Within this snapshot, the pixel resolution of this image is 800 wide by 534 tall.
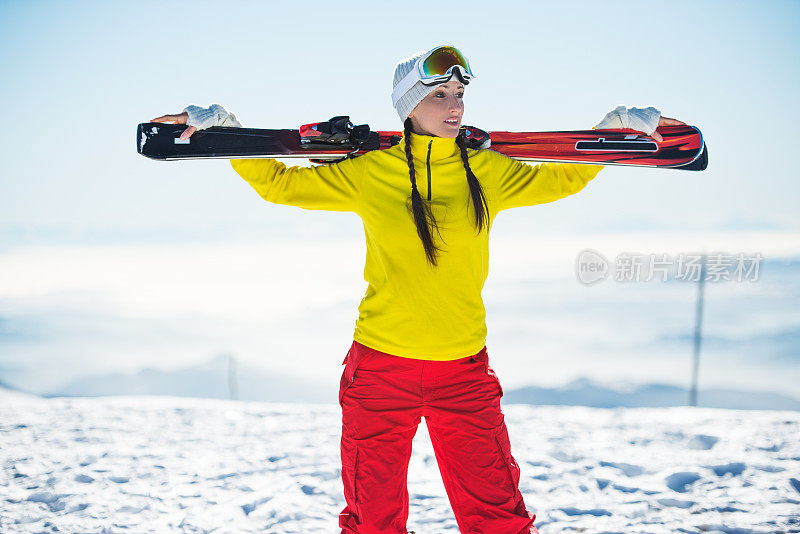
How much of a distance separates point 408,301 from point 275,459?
308cm

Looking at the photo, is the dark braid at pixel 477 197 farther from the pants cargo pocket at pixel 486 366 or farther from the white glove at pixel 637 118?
the white glove at pixel 637 118

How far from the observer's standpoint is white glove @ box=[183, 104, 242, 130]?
7.14 feet

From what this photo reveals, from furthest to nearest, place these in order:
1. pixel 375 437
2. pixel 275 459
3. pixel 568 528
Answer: pixel 275 459 → pixel 568 528 → pixel 375 437

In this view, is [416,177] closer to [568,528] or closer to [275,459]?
[568,528]

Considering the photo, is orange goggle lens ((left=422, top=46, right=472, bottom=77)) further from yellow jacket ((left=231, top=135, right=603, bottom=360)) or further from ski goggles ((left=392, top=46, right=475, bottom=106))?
yellow jacket ((left=231, top=135, right=603, bottom=360))

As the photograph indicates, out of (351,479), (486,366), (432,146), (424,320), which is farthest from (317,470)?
(432,146)

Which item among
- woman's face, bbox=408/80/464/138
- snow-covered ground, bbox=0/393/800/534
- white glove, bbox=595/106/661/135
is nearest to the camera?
woman's face, bbox=408/80/464/138

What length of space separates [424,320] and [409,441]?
17.4 inches

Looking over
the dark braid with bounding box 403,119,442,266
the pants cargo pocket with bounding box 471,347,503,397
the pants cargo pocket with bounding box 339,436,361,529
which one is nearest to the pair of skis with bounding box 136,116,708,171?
the dark braid with bounding box 403,119,442,266

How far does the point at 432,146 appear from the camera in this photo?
6.56 ft

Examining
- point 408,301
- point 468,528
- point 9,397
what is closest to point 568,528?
point 468,528

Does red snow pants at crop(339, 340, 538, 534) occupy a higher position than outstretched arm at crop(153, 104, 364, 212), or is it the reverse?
outstretched arm at crop(153, 104, 364, 212)

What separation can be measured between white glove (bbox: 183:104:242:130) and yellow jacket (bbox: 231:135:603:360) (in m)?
0.23

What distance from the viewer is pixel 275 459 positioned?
4.45 metres
